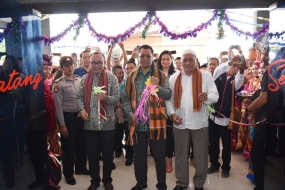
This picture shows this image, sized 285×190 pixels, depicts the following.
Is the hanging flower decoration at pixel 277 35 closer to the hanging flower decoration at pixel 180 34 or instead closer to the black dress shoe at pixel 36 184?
the hanging flower decoration at pixel 180 34

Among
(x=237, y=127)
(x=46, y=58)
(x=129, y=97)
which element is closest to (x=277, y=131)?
(x=129, y=97)

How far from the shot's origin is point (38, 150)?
2.84m

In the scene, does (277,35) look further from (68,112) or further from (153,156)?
(68,112)

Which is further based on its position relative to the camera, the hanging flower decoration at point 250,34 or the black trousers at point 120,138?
the black trousers at point 120,138

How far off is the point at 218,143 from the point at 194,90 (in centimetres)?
Answer: 122

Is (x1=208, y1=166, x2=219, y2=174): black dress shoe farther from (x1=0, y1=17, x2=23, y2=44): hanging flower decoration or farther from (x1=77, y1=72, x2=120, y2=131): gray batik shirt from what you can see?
(x1=0, y1=17, x2=23, y2=44): hanging flower decoration

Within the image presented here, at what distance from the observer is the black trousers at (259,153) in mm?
2881

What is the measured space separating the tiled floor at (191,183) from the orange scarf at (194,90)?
99 cm

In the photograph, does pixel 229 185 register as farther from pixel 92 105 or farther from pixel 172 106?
pixel 92 105

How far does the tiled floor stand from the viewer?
8.45ft

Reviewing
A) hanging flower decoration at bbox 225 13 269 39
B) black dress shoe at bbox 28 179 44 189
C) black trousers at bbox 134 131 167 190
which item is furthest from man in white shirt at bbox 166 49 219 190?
black dress shoe at bbox 28 179 44 189

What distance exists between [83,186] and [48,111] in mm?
1149

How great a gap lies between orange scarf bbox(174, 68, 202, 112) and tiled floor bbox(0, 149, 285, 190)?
0.99 metres

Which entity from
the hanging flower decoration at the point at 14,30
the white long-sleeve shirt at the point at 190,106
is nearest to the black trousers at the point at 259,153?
the white long-sleeve shirt at the point at 190,106
